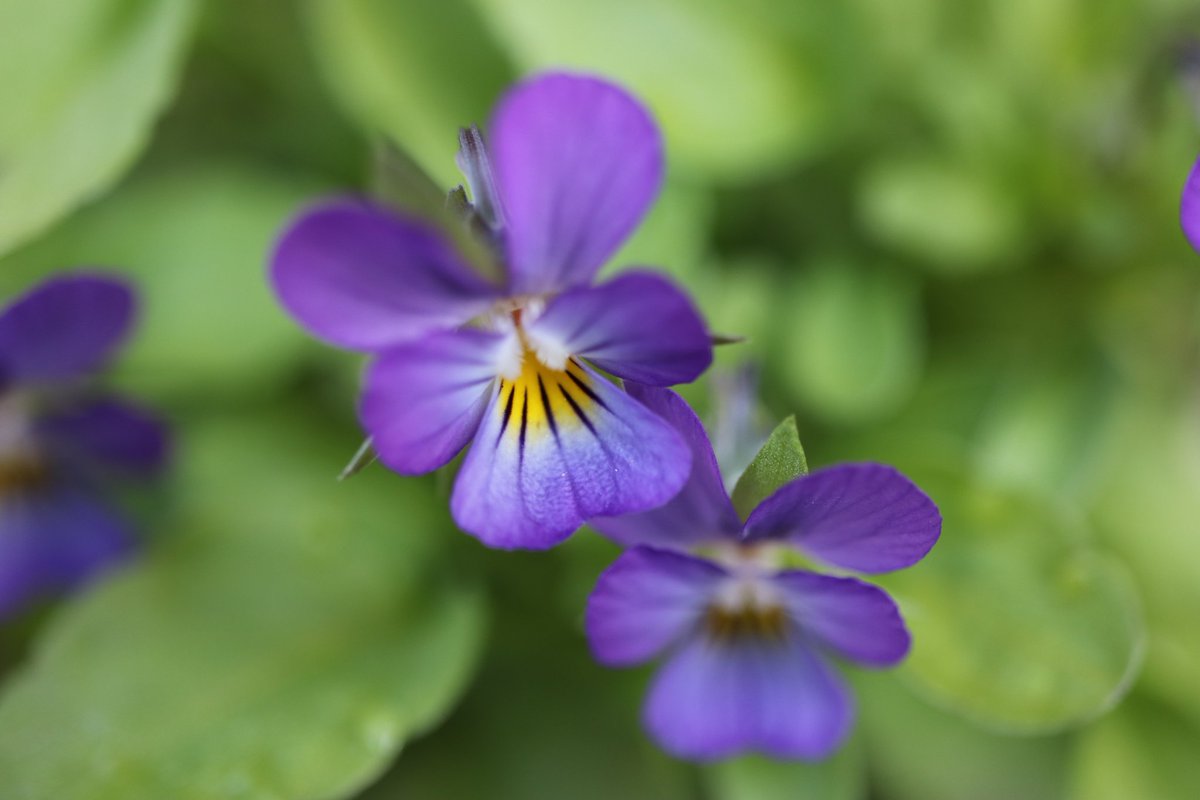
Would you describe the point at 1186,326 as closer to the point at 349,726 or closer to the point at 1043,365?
the point at 1043,365

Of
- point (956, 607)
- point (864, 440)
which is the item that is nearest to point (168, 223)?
point (864, 440)

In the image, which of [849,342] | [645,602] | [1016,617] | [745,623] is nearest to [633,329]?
[645,602]

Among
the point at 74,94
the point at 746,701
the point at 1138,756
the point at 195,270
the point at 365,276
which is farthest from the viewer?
the point at 195,270

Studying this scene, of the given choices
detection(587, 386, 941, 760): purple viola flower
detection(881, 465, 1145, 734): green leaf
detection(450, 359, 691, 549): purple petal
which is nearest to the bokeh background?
detection(881, 465, 1145, 734): green leaf

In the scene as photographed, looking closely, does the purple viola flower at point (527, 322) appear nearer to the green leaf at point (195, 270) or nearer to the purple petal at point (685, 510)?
the purple petal at point (685, 510)

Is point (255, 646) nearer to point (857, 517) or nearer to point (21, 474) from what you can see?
point (21, 474)

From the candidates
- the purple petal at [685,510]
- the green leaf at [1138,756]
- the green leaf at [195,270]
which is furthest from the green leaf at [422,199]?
the green leaf at [1138,756]
